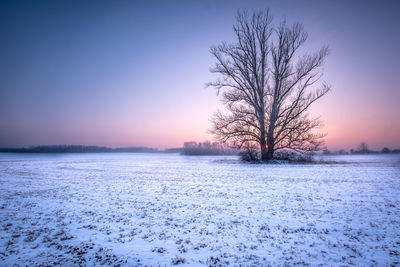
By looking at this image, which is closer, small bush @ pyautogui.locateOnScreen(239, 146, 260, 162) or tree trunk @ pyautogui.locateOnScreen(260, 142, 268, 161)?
tree trunk @ pyautogui.locateOnScreen(260, 142, 268, 161)

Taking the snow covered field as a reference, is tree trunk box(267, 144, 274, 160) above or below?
above

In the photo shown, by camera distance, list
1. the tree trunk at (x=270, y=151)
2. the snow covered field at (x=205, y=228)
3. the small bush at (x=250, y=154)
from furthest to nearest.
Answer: the small bush at (x=250, y=154)
the tree trunk at (x=270, y=151)
the snow covered field at (x=205, y=228)

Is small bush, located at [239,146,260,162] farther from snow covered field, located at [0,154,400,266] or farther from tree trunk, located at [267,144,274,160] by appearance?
snow covered field, located at [0,154,400,266]

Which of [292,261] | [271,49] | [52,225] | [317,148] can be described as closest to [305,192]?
[292,261]

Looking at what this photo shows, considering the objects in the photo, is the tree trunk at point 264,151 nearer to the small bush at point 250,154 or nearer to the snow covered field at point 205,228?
the small bush at point 250,154

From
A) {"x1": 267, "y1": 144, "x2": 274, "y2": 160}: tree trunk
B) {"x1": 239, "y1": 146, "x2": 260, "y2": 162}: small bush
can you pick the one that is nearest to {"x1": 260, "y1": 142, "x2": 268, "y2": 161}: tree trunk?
{"x1": 267, "y1": 144, "x2": 274, "y2": 160}: tree trunk

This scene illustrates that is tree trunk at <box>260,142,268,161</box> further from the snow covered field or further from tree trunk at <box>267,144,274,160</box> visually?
the snow covered field

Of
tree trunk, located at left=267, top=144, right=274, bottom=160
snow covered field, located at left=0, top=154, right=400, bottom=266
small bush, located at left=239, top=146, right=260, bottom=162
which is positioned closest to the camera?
snow covered field, located at left=0, top=154, right=400, bottom=266

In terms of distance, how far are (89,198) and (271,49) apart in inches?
1074

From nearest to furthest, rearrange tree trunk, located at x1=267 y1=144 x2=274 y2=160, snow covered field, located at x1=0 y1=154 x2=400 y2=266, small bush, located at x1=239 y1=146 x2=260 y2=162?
snow covered field, located at x1=0 y1=154 x2=400 y2=266 → tree trunk, located at x1=267 y1=144 x2=274 y2=160 → small bush, located at x1=239 y1=146 x2=260 y2=162

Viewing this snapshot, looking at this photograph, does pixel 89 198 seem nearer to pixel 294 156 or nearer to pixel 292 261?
pixel 292 261

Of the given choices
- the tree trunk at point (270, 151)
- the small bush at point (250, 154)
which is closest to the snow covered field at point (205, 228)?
the tree trunk at point (270, 151)

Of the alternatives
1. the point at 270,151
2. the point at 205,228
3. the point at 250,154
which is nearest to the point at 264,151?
the point at 270,151

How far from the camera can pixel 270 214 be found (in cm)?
639
